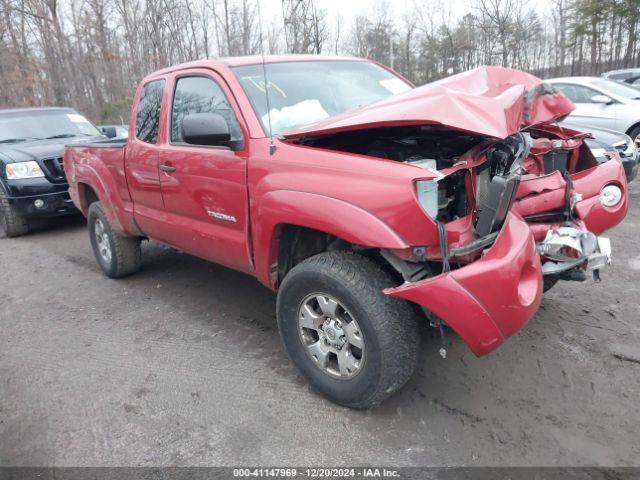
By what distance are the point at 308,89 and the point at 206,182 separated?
0.96 meters

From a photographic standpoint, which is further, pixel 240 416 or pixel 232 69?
pixel 232 69

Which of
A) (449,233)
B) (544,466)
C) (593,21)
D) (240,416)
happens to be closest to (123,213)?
(240,416)

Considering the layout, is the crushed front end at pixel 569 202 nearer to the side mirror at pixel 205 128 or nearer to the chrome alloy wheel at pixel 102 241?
the side mirror at pixel 205 128

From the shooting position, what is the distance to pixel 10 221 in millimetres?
7051

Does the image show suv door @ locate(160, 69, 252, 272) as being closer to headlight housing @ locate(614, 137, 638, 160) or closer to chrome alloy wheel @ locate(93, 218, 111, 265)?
chrome alloy wheel @ locate(93, 218, 111, 265)

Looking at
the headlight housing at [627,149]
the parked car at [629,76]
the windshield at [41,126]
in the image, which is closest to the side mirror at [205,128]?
the headlight housing at [627,149]

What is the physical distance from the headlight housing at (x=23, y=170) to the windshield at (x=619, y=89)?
9340 mm

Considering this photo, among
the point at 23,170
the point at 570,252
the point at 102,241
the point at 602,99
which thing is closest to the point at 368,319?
the point at 570,252

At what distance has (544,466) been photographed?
7.36 ft

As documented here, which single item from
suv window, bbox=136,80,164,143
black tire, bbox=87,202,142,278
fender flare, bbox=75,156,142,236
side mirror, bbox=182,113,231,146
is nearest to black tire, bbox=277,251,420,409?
side mirror, bbox=182,113,231,146

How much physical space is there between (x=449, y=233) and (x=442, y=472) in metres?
1.12

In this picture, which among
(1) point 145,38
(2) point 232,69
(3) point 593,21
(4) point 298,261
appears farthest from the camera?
(3) point 593,21

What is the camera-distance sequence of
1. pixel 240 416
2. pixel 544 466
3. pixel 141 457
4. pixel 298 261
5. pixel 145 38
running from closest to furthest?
pixel 544 466, pixel 141 457, pixel 240 416, pixel 298 261, pixel 145 38

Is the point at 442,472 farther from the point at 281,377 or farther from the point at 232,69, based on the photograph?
the point at 232,69
